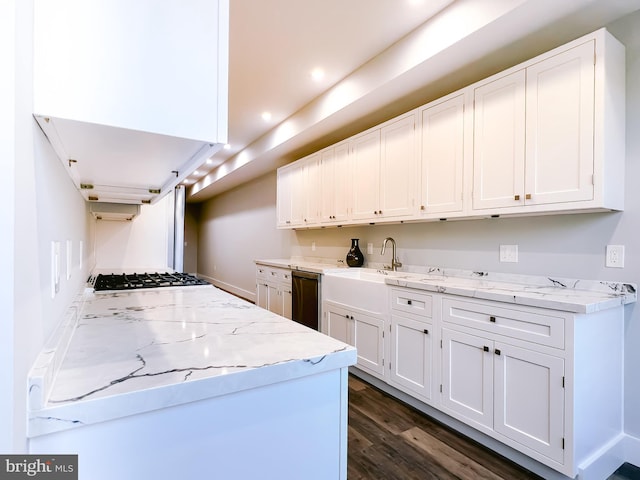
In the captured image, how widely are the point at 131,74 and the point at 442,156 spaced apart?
2.24 m

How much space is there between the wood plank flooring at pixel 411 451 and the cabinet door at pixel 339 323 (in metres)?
0.67

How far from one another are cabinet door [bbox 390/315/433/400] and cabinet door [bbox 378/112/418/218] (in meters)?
0.92

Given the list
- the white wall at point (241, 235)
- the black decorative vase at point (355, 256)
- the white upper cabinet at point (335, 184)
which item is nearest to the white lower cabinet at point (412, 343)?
the black decorative vase at point (355, 256)

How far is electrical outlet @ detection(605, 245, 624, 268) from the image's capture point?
1.87m

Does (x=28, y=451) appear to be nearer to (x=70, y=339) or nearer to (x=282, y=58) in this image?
(x=70, y=339)

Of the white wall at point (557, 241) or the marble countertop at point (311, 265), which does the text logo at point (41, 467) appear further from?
the marble countertop at point (311, 265)

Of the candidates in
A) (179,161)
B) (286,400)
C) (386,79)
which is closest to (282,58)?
(386,79)

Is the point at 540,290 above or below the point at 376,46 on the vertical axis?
below

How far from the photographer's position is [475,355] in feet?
6.51

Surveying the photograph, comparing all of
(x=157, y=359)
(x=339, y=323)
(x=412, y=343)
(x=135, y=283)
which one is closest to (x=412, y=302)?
(x=412, y=343)

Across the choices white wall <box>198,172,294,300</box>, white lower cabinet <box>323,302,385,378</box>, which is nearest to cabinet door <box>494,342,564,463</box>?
white lower cabinet <box>323,302,385,378</box>

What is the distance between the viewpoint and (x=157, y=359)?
80cm

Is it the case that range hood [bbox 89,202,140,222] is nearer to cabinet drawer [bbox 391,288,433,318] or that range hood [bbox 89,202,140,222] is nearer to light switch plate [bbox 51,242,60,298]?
light switch plate [bbox 51,242,60,298]

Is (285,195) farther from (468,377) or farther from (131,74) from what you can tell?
(131,74)
